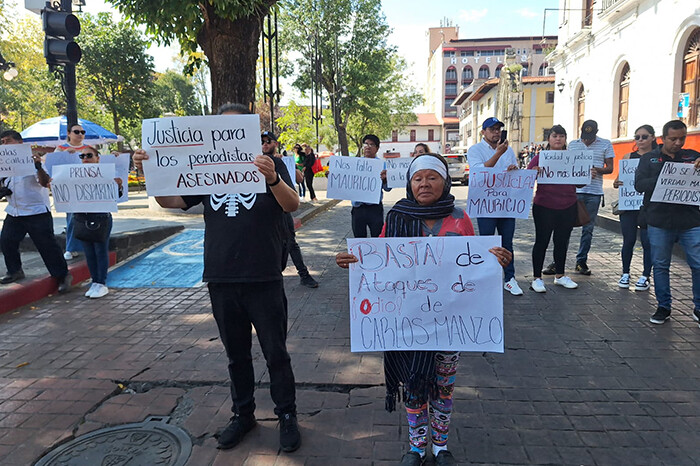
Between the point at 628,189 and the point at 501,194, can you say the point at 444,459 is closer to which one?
the point at 501,194

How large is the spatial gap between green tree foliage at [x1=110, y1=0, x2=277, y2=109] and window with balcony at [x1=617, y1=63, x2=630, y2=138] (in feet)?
51.1

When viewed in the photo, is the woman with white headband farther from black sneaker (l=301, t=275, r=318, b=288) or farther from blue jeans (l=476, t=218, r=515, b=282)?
black sneaker (l=301, t=275, r=318, b=288)

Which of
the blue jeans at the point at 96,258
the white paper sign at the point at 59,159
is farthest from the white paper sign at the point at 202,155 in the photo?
the white paper sign at the point at 59,159

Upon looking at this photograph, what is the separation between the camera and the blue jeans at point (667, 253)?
4.52 metres

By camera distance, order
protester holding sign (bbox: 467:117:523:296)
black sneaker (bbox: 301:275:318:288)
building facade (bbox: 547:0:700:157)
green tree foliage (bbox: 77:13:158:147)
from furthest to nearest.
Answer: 1. green tree foliage (bbox: 77:13:158:147)
2. building facade (bbox: 547:0:700:157)
3. black sneaker (bbox: 301:275:318:288)
4. protester holding sign (bbox: 467:117:523:296)

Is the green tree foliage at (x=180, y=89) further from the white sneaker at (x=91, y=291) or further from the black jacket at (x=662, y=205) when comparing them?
the black jacket at (x=662, y=205)

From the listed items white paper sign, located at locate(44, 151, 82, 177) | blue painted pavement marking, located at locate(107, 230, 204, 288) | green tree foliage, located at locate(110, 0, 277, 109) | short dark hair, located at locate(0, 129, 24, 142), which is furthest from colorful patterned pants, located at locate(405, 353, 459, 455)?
green tree foliage, located at locate(110, 0, 277, 109)

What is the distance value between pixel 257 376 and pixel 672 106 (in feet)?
52.9

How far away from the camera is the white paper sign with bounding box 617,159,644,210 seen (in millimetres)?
5977

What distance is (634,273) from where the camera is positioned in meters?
6.79

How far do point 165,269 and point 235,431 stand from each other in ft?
16.5

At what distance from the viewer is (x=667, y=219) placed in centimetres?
457

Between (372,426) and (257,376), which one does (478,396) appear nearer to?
(372,426)

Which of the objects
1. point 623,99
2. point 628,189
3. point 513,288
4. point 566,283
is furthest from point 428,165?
point 623,99
